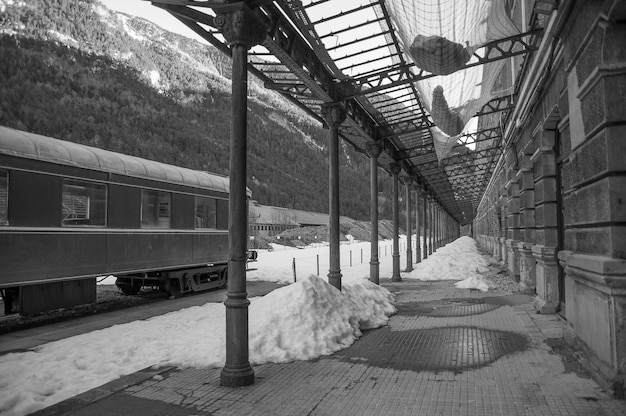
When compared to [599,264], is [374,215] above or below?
above

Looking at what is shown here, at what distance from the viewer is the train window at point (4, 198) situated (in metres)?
8.17

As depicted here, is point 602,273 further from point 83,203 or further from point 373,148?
point 373,148

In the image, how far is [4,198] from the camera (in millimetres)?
8242

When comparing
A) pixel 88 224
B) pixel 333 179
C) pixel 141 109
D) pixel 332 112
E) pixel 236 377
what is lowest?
pixel 236 377

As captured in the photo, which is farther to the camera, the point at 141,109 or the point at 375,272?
the point at 141,109

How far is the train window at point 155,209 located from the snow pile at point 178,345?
374cm

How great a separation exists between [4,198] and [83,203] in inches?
72.8

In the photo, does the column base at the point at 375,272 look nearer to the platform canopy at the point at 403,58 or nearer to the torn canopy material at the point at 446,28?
the platform canopy at the point at 403,58

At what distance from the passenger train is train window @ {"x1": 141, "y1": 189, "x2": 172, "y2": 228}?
3cm

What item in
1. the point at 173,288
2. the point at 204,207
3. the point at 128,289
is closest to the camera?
the point at 173,288

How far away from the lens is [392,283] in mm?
16281

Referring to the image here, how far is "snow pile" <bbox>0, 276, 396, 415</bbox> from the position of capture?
5.23m

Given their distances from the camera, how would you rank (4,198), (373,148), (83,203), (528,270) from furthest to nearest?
(373,148)
(528,270)
(83,203)
(4,198)

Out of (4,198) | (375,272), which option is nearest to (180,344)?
(4,198)
